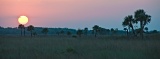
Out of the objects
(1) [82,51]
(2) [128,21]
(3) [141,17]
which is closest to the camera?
(1) [82,51]

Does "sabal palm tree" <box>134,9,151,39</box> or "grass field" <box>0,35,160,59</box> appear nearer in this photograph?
"grass field" <box>0,35,160,59</box>

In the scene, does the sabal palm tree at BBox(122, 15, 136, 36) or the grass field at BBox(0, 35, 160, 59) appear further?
the sabal palm tree at BBox(122, 15, 136, 36)

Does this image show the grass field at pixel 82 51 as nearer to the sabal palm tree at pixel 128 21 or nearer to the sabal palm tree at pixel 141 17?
the sabal palm tree at pixel 141 17

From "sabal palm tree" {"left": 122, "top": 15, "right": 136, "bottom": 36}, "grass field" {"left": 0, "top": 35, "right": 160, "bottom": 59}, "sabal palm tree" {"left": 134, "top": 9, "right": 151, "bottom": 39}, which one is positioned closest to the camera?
"grass field" {"left": 0, "top": 35, "right": 160, "bottom": 59}

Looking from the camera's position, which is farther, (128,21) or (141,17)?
(128,21)

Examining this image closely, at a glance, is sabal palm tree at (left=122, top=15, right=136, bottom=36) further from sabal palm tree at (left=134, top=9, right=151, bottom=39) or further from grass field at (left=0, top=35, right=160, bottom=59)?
grass field at (left=0, top=35, right=160, bottom=59)

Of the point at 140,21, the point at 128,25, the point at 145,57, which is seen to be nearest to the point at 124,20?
the point at 128,25

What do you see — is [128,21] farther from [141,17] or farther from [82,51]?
[82,51]

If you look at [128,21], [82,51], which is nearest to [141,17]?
[128,21]

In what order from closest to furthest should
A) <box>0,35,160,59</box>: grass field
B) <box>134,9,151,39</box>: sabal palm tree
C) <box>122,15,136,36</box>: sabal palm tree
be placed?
<box>0,35,160,59</box>: grass field
<box>134,9,151,39</box>: sabal palm tree
<box>122,15,136,36</box>: sabal palm tree

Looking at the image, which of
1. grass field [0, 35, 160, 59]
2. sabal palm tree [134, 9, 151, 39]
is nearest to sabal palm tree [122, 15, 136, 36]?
sabal palm tree [134, 9, 151, 39]

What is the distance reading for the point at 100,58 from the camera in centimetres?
1440

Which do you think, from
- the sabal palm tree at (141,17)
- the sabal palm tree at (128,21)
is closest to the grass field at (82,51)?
the sabal palm tree at (141,17)

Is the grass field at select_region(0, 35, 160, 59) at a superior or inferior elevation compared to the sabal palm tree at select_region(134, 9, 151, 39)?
inferior
